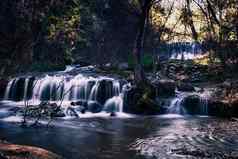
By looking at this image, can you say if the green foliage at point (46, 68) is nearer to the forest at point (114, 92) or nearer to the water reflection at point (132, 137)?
the forest at point (114, 92)

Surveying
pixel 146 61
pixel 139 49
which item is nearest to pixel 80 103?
pixel 139 49

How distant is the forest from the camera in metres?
11.4

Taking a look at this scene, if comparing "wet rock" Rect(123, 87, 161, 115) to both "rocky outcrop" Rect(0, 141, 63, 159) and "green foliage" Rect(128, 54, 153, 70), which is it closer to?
"green foliage" Rect(128, 54, 153, 70)

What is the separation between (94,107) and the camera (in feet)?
96.3

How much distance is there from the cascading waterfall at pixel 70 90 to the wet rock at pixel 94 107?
45 centimetres

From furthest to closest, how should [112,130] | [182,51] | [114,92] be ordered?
[182,51] < [114,92] < [112,130]

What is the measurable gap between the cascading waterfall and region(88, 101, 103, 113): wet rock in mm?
447

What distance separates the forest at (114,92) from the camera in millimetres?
11406

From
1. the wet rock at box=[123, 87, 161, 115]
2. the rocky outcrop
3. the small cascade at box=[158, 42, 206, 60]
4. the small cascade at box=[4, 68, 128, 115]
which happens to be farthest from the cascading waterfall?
the small cascade at box=[158, 42, 206, 60]

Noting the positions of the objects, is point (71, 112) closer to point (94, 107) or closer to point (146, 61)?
point (94, 107)

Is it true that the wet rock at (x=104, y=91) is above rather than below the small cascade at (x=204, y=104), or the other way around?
above

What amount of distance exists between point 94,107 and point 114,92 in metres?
2.84

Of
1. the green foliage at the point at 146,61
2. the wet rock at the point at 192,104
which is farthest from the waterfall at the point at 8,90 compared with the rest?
the green foliage at the point at 146,61

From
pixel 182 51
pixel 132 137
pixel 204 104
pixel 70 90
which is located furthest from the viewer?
pixel 182 51
